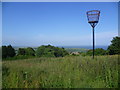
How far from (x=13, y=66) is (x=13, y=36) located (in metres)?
0.41

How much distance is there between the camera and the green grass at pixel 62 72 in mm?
1878

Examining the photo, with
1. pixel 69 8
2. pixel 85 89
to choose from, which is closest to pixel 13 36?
pixel 69 8

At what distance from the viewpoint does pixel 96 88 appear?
1822 mm

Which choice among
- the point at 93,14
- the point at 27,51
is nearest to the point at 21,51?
the point at 27,51

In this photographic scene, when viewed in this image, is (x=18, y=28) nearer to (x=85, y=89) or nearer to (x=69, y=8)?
(x=69, y=8)

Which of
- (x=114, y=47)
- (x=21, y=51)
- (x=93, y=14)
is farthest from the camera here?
(x=114, y=47)

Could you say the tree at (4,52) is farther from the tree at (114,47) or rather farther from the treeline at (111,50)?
the tree at (114,47)

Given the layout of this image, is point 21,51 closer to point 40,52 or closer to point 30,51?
Result: point 30,51

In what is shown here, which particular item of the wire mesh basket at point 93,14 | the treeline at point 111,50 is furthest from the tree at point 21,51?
the wire mesh basket at point 93,14

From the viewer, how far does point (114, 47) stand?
2605 millimetres

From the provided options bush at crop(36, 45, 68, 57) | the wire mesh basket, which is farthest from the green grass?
the wire mesh basket

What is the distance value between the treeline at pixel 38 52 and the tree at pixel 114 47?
0.74m

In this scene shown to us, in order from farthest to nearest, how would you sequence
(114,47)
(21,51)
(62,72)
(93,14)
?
(114,47) < (21,51) < (93,14) < (62,72)

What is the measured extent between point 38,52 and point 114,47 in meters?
1.25
